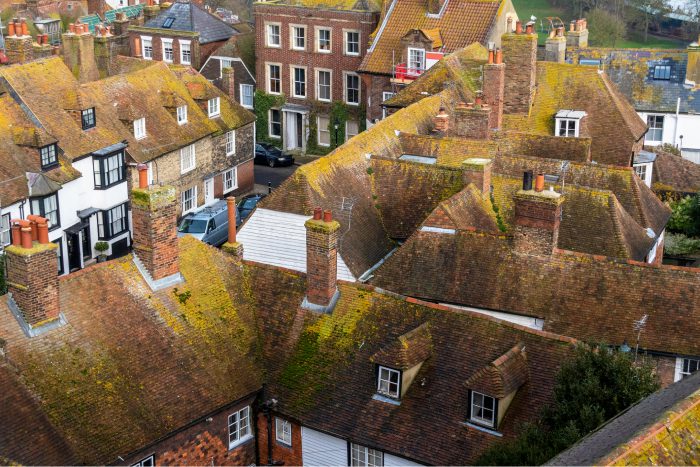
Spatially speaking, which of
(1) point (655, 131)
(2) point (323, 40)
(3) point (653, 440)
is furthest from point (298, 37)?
(3) point (653, 440)

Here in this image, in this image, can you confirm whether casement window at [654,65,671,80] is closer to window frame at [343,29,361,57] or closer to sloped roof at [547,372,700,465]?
window frame at [343,29,361,57]

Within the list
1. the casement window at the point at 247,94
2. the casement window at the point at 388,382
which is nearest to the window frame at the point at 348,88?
the casement window at the point at 247,94

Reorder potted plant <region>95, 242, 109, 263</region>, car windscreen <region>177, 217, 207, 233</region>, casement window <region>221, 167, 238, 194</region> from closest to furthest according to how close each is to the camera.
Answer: potted plant <region>95, 242, 109, 263</region> < car windscreen <region>177, 217, 207, 233</region> < casement window <region>221, 167, 238, 194</region>

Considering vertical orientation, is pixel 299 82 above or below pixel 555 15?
below

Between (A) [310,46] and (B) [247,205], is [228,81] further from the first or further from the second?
(B) [247,205]

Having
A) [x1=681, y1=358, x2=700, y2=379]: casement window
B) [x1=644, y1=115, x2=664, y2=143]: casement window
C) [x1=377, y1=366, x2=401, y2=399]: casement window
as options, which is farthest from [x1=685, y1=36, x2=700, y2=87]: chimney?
[x1=377, y1=366, x2=401, y2=399]: casement window

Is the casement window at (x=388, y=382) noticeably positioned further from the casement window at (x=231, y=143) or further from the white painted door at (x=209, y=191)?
the casement window at (x=231, y=143)

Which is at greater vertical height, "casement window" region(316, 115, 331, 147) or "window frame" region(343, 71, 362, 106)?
"window frame" region(343, 71, 362, 106)
